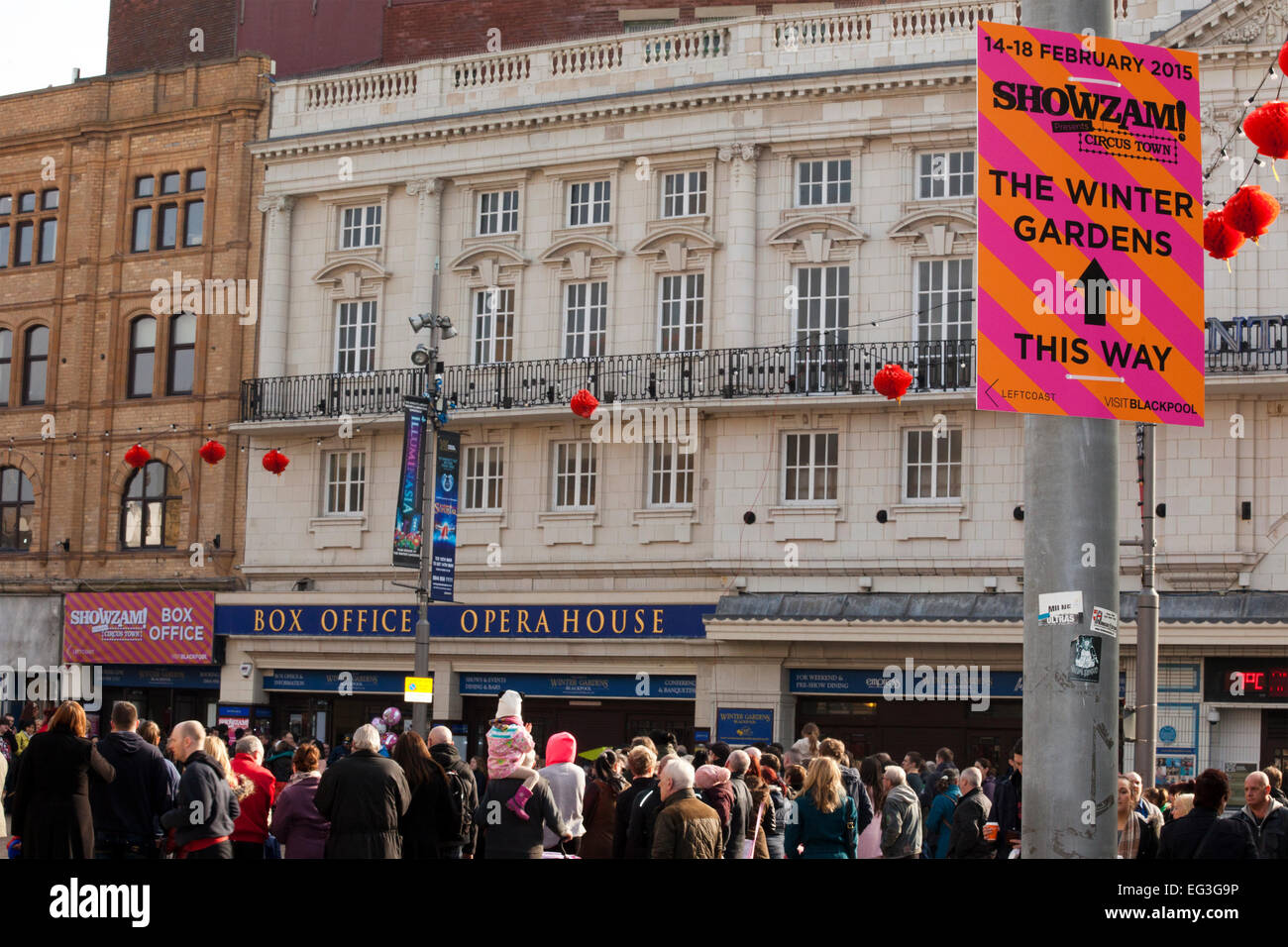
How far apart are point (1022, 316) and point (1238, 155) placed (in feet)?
81.0

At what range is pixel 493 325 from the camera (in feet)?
121

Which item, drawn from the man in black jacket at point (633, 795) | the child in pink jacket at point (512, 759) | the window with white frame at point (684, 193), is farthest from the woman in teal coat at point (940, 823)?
the window with white frame at point (684, 193)

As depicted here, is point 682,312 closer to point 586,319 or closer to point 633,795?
point 586,319

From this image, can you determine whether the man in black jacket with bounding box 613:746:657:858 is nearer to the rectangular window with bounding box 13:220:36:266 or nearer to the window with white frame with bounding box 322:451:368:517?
the window with white frame with bounding box 322:451:368:517

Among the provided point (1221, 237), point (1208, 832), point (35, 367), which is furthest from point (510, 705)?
point (35, 367)

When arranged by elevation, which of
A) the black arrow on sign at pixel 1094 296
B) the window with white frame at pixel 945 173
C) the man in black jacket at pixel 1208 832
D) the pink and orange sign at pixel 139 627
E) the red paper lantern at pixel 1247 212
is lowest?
the man in black jacket at pixel 1208 832

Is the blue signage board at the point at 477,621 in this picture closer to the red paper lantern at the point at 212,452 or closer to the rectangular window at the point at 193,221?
the red paper lantern at the point at 212,452

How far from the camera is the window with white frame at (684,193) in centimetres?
3538

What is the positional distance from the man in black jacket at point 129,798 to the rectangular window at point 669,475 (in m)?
21.6

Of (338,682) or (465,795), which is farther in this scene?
(338,682)

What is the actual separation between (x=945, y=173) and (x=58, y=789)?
23.9 m

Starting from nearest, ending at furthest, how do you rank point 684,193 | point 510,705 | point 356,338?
point 510,705
point 684,193
point 356,338

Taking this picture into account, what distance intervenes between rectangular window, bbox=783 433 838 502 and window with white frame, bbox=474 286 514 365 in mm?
6227

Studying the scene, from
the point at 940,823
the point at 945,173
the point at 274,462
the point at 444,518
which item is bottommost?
the point at 940,823
